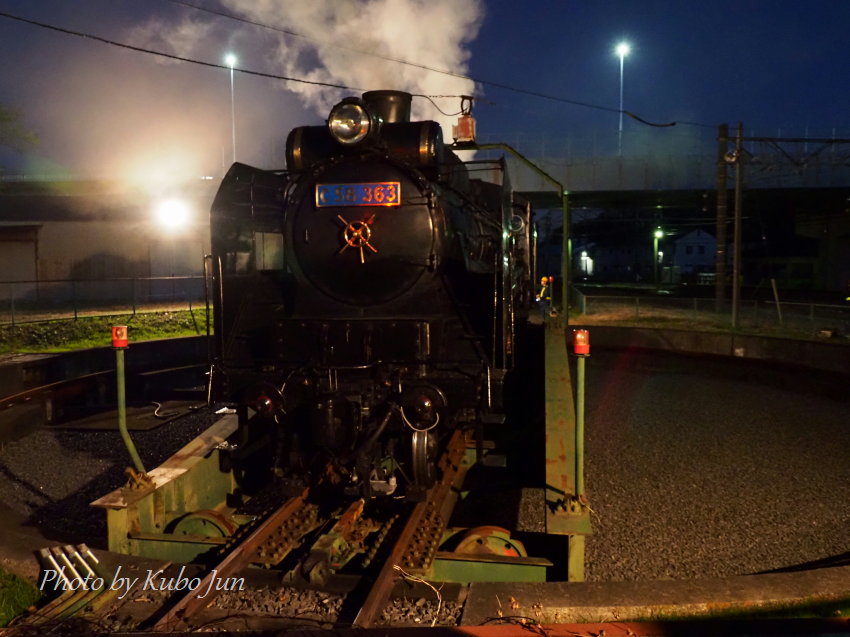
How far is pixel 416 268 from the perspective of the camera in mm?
5996

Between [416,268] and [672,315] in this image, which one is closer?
[416,268]

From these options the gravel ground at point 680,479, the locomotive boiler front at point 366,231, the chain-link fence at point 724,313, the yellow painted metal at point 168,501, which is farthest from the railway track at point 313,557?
the chain-link fence at point 724,313

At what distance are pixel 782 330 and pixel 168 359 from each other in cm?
1652

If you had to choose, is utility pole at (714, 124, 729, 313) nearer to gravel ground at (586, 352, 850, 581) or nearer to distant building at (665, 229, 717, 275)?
gravel ground at (586, 352, 850, 581)

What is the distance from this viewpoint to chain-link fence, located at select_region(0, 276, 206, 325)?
72.8 feet

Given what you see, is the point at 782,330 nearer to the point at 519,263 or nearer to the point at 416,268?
the point at 519,263

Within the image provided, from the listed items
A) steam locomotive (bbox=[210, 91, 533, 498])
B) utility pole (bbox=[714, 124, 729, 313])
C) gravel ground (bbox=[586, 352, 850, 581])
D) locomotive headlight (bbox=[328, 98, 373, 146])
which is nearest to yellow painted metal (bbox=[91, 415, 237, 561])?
steam locomotive (bbox=[210, 91, 533, 498])

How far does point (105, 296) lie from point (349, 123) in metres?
22.2

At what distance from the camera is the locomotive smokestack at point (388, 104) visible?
7016mm

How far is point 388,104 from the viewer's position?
704cm

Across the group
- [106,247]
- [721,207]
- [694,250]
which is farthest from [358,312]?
[694,250]

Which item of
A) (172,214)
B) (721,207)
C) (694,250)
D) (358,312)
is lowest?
(358,312)

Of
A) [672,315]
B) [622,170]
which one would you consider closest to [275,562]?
[672,315]

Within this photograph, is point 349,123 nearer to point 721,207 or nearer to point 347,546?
point 347,546
